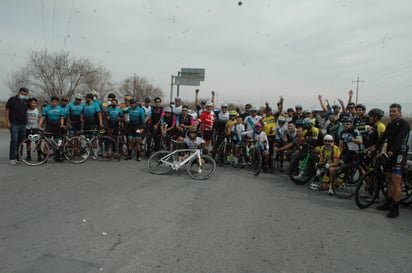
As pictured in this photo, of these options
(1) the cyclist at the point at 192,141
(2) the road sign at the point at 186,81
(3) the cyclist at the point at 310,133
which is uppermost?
(2) the road sign at the point at 186,81

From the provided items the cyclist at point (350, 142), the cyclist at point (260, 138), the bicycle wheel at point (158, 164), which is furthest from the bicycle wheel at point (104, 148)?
the cyclist at point (350, 142)

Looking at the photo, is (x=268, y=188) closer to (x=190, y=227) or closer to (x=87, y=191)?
(x=190, y=227)

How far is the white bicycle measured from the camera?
6762 mm

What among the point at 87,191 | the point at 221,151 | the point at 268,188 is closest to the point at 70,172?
the point at 87,191

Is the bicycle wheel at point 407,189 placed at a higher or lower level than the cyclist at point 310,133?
lower

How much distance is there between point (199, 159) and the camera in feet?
22.0

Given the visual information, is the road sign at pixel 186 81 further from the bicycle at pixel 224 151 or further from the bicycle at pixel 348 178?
the bicycle at pixel 348 178

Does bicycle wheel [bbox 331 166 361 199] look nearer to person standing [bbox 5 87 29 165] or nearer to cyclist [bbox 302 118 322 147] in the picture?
cyclist [bbox 302 118 322 147]

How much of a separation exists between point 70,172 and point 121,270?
185 inches

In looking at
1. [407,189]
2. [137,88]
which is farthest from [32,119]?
[137,88]

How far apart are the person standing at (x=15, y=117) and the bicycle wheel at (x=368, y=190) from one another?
868cm

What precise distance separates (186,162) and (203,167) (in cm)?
49

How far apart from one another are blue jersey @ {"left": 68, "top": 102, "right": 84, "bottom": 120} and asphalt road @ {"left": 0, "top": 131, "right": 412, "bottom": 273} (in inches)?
100

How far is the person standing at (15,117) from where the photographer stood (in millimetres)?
6965
